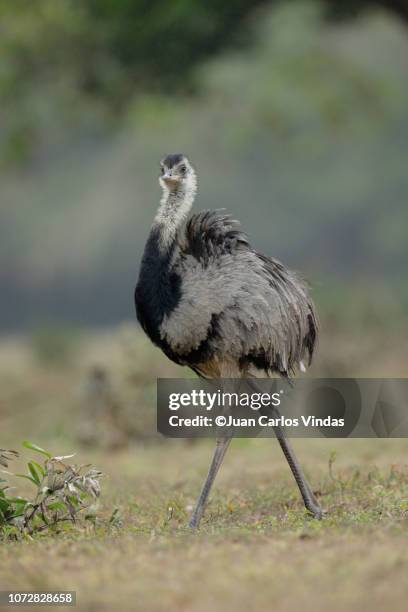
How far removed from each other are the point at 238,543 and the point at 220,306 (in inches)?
47.3

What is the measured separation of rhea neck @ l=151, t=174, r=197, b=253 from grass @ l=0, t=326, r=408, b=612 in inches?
49.8

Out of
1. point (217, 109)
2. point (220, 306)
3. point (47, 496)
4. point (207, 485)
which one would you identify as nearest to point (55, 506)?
point (47, 496)

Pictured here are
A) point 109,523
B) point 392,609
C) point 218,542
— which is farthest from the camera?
point 109,523

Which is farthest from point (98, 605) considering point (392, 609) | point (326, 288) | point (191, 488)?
point (326, 288)

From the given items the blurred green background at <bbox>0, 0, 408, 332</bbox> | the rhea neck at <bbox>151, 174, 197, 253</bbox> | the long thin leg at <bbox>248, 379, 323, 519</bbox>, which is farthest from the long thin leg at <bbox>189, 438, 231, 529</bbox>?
the blurred green background at <bbox>0, 0, 408, 332</bbox>

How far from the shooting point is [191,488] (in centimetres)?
627

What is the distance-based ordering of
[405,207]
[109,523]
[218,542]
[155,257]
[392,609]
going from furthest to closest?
[405,207] → [155,257] → [109,523] → [218,542] → [392,609]

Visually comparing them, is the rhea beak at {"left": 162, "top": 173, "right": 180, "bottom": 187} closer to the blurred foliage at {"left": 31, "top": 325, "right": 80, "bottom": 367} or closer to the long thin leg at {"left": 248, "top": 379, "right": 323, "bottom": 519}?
the long thin leg at {"left": 248, "top": 379, "right": 323, "bottom": 519}

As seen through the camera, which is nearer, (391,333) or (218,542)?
(218,542)

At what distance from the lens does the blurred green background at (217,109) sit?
12.0m

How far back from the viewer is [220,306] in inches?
190

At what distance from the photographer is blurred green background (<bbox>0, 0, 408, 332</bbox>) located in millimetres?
12047

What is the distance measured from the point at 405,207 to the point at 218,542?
1529cm

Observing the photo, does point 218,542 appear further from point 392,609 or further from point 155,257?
point 155,257
